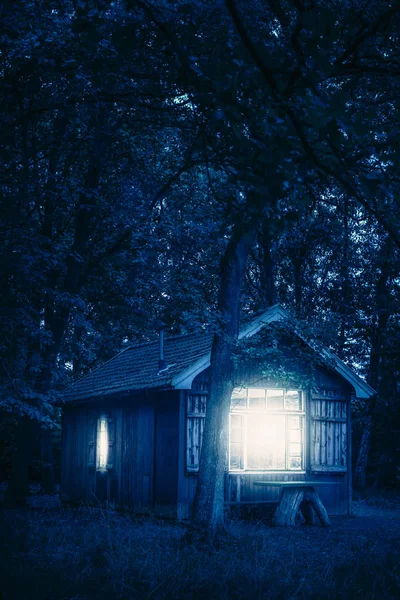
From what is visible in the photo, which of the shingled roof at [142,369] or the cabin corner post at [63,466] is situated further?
the cabin corner post at [63,466]

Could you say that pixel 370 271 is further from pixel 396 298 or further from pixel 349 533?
pixel 349 533

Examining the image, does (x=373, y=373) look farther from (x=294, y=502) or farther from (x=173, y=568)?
(x=173, y=568)

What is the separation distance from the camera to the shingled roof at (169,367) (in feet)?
54.9

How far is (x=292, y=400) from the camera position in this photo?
764 inches

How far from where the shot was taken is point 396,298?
28469 mm

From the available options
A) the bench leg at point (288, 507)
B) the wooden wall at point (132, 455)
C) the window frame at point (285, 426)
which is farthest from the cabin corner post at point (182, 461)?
the bench leg at point (288, 507)

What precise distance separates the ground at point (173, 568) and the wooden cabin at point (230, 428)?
5460 mm

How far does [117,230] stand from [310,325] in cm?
795

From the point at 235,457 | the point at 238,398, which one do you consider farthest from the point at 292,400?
the point at 235,457

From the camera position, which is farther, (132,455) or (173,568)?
(132,455)

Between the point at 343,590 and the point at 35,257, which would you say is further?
the point at 35,257

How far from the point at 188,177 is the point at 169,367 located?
513cm

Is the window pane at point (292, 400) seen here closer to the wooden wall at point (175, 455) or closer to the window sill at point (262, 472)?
the wooden wall at point (175, 455)

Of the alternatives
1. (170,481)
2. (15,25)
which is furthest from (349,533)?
(15,25)
